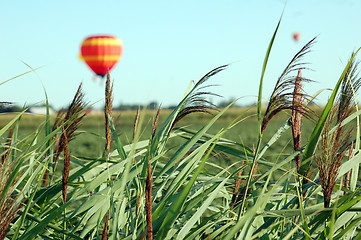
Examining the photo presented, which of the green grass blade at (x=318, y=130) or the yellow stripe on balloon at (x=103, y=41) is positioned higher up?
the green grass blade at (x=318, y=130)

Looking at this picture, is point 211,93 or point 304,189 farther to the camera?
point 304,189

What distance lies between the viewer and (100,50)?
29906 millimetres

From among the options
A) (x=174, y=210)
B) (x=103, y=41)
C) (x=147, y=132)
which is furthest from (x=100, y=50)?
(x=174, y=210)

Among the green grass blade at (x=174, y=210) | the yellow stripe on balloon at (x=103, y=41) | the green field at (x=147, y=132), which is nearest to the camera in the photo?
the green grass blade at (x=174, y=210)

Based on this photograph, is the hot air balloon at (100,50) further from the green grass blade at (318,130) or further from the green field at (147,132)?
the green grass blade at (318,130)

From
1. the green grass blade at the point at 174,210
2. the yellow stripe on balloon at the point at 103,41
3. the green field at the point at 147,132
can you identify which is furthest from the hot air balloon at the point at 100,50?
the green grass blade at the point at 174,210

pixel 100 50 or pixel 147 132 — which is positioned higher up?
pixel 100 50

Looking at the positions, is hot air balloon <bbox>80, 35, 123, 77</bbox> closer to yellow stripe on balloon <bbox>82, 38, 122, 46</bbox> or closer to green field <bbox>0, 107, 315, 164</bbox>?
yellow stripe on balloon <bbox>82, 38, 122, 46</bbox>

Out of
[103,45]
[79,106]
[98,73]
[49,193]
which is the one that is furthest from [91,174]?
[98,73]

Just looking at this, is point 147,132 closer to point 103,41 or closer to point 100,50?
point 100,50

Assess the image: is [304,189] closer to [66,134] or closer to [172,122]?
[172,122]

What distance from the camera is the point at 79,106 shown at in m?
1.19

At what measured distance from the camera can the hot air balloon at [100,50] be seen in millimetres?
29906

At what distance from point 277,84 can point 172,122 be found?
0.29 m
